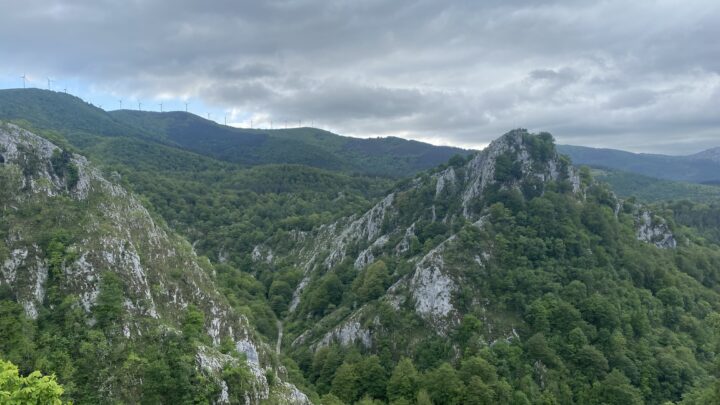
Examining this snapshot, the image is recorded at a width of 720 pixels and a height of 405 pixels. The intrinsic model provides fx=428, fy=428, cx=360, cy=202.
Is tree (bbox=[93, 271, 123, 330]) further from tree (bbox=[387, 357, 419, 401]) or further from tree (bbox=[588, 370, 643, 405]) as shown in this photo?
tree (bbox=[588, 370, 643, 405])

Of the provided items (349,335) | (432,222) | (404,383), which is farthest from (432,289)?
(432,222)

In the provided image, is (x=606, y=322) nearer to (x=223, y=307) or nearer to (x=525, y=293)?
(x=525, y=293)

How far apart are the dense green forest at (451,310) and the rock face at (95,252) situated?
793 millimetres

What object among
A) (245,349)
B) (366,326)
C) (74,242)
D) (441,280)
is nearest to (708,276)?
(441,280)

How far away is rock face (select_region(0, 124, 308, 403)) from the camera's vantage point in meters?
68.6

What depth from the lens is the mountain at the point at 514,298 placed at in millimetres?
95250

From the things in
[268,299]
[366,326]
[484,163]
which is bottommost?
[268,299]

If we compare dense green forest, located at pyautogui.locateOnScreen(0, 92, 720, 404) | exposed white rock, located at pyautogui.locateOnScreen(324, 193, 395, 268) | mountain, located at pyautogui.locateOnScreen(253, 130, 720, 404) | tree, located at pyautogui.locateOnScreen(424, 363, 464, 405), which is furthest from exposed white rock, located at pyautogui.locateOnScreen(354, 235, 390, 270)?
tree, located at pyautogui.locateOnScreen(424, 363, 464, 405)

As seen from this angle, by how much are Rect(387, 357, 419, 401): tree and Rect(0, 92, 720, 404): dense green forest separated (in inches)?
14.5

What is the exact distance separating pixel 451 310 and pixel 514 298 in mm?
17094

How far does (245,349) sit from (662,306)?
11008 cm

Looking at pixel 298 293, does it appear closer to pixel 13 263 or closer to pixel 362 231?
pixel 362 231

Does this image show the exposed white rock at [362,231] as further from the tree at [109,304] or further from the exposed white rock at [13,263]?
the exposed white rock at [13,263]

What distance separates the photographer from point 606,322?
106m
